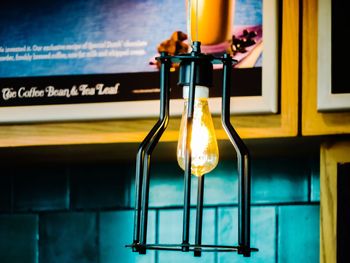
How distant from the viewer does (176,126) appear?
5.09 feet

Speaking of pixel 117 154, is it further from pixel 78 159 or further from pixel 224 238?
pixel 224 238

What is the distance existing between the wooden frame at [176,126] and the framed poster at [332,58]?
0.05m

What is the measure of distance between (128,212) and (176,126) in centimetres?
48

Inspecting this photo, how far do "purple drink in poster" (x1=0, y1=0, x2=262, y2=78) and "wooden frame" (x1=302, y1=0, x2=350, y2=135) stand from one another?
3.6 inches

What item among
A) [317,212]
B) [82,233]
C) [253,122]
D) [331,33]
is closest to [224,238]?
[317,212]

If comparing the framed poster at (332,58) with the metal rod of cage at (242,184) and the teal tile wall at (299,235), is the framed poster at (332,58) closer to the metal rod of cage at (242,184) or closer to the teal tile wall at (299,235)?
the metal rod of cage at (242,184)

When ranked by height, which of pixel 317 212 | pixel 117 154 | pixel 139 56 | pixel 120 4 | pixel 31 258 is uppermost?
pixel 120 4

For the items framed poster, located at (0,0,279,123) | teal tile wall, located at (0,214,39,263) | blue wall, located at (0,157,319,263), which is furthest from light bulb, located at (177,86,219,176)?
teal tile wall, located at (0,214,39,263)

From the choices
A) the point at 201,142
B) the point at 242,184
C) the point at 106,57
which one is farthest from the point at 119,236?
the point at 242,184

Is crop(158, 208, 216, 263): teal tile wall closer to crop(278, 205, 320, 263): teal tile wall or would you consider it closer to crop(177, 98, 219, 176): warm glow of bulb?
crop(278, 205, 320, 263): teal tile wall

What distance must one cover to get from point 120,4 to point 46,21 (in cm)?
16

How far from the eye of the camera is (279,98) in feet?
4.94

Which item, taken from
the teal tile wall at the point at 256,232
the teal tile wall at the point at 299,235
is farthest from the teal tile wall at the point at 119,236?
the teal tile wall at the point at 299,235

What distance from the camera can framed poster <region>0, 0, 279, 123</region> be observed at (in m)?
1.51
